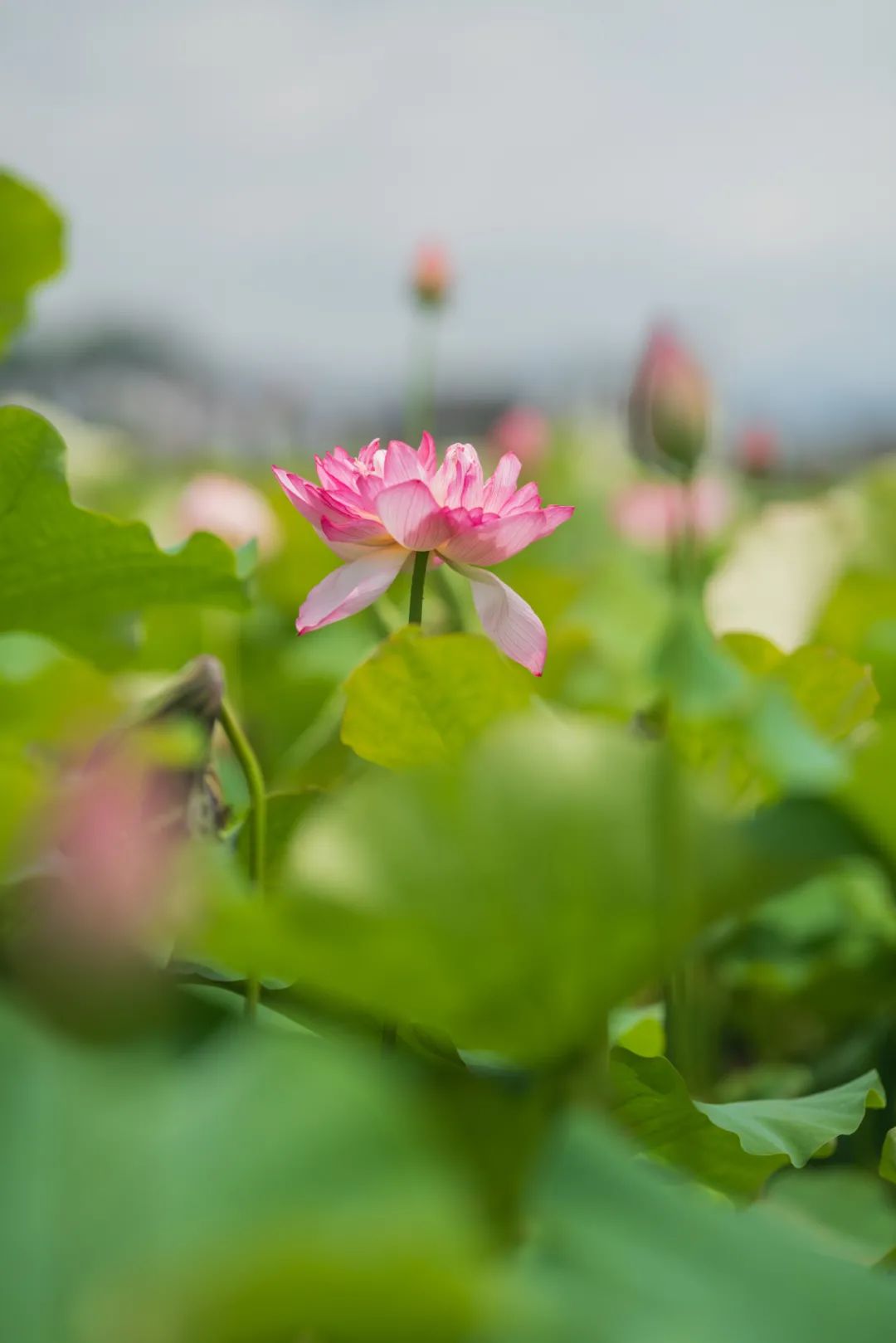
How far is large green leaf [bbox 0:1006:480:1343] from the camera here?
152 mm

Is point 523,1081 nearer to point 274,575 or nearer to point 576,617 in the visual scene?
point 576,617

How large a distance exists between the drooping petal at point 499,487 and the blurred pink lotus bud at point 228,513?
631mm

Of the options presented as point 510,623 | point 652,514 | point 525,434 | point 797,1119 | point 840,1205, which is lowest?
point 525,434

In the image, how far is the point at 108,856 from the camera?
0.29 metres

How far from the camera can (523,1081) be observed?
12.7 inches

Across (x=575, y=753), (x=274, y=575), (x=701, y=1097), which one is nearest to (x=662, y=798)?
(x=575, y=753)

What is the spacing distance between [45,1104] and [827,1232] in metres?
0.35

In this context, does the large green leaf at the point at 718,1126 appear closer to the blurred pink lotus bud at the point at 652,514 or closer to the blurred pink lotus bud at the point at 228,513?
the blurred pink lotus bud at the point at 228,513

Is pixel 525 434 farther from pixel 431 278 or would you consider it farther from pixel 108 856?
pixel 108 856

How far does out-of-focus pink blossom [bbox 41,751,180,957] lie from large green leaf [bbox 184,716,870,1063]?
0.15ft

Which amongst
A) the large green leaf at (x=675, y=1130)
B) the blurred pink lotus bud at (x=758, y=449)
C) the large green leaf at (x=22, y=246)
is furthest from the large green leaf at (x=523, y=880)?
the blurred pink lotus bud at (x=758, y=449)

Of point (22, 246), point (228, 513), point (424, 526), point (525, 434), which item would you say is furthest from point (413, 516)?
point (525, 434)

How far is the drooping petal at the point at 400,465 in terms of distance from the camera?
0.41 m

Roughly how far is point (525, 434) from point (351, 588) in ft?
6.06
